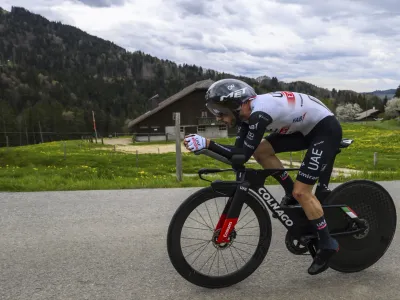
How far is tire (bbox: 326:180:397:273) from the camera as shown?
3633 millimetres

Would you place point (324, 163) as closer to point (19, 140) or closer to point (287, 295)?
point (287, 295)

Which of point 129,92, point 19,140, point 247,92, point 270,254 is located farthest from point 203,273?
point 129,92

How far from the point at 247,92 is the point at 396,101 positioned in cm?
11712

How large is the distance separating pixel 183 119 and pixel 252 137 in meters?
58.0

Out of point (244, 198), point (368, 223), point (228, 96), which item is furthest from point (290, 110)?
point (368, 223)

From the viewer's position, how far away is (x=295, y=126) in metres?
3.33

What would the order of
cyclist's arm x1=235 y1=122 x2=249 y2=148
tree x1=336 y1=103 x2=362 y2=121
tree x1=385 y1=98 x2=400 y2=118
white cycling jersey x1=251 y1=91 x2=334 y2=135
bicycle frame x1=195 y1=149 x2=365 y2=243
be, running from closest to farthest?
white cycling jersey x1=251 y1=91 x2=334 y2=135 < bicycle frame x1=195 y1=149 x2=365 y2=243 < cyclist's arm x1=235 y1=122 x2=249 y2=148 < tree x1=385 y1=98 x2=400 y2=118 < tree x1=336 y1=103 x2=362 y2=121

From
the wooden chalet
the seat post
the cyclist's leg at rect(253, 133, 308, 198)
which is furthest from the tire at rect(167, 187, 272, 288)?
the wooden chalet

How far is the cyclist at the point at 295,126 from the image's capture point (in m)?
3.13

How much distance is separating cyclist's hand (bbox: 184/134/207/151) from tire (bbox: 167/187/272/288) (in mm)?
393

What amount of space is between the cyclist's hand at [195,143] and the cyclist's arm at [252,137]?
0.09 metres

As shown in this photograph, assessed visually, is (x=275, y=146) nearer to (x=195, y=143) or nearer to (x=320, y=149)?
(x=320, y=149)

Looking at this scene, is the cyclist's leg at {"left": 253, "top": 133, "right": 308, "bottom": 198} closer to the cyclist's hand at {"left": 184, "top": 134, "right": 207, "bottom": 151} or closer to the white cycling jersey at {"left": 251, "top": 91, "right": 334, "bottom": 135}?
the white cycling jersey at {"left": 251, "top": 91, "right": 334, "bottom": 135}

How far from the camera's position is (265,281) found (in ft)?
11.2
